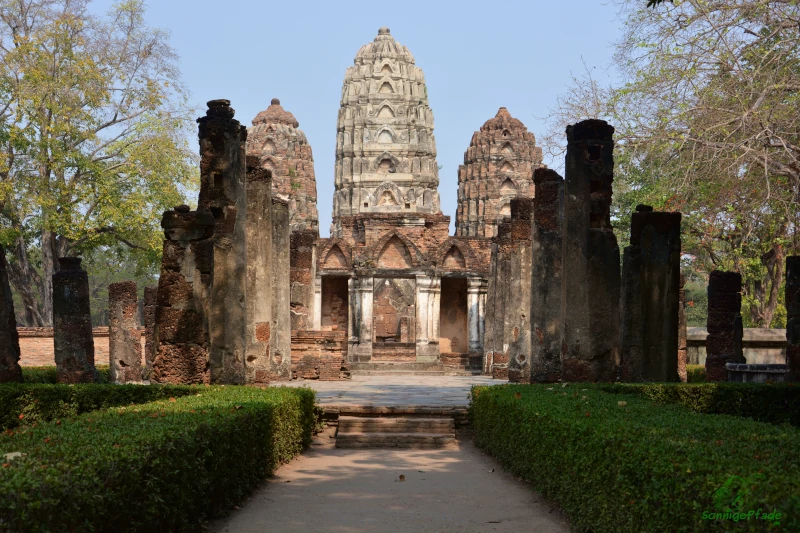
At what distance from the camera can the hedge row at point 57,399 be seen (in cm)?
1048

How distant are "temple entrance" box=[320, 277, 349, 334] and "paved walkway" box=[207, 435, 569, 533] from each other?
23.6 metres

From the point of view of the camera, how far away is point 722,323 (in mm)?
17656

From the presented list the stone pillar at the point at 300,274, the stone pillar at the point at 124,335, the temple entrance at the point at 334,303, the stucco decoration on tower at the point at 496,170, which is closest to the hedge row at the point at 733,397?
the stone pillar at the point at 124,335

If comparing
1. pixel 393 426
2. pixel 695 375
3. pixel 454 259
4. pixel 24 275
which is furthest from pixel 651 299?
pixel 24 275

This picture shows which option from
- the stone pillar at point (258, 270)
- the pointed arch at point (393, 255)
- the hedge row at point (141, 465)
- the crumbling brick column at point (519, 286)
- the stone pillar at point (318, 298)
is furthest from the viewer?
the pointed arch at point (393, 255)

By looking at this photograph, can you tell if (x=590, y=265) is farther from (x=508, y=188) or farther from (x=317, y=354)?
(x=508, y=188)

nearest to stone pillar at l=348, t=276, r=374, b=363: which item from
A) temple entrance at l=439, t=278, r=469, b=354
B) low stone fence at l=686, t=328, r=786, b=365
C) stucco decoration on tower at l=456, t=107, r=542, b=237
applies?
temple entrance at l=439, t=278, r=469, b=354

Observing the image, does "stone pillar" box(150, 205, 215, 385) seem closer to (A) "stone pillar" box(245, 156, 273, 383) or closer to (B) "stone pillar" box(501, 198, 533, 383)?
(A) "stone pillar" box(245, 156, 273, 383)

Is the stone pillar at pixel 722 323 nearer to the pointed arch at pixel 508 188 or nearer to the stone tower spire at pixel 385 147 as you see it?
the stone tower spire at pixel 385 147

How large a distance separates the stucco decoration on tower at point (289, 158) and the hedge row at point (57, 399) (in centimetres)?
4064

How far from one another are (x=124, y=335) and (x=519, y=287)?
7.73 m

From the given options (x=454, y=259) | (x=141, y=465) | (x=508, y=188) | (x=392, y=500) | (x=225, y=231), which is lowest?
(x=392, y=500)

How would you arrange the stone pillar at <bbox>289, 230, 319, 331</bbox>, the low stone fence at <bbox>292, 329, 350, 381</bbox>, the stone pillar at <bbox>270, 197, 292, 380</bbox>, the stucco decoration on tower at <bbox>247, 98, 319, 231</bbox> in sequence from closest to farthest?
the stone pillar at <bbox>270, 197, 292, 380</bbox> → the low stone fence at <bbox>292, 329, 350, 381</bbox> → the stone pillar at <bbox>289, 230, 319, 331</bbox> → the stucco decoration on tower at <bbox>247, 98, 319, 231</bbox>

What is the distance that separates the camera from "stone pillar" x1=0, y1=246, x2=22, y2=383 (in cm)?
1173
